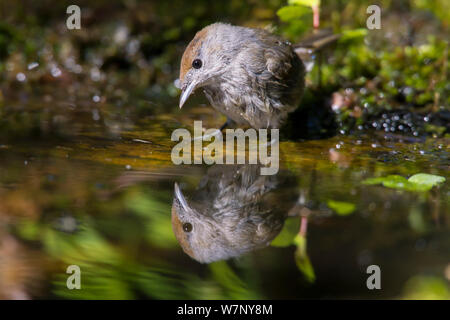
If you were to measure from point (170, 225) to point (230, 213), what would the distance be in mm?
324

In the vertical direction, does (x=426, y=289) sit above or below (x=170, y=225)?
below

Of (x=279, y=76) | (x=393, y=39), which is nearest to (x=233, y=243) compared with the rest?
(x=279, y=76)

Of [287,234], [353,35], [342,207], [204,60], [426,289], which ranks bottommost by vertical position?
[426,289]

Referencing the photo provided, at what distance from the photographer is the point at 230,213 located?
8.63ft

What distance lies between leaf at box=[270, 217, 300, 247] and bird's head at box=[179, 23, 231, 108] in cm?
165

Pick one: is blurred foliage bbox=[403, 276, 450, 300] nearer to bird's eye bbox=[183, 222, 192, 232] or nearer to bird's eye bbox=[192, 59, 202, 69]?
bird's eye bbox=[183, 222, 192, 232]

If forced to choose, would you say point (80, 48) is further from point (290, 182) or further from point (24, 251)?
point (24, 251)

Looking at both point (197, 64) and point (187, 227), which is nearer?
point (187, 227)

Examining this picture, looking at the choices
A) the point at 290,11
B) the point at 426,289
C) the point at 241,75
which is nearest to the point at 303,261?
the point at 426,289

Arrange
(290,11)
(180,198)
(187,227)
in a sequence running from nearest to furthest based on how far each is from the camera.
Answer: (187,227) → (180,198) → (290,11)

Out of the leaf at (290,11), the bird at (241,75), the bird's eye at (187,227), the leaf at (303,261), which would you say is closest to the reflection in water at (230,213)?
the bird's eye at (187,227)

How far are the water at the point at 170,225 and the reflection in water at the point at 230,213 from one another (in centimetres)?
3

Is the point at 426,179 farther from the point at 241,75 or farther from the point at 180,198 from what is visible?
the point at 241,75
